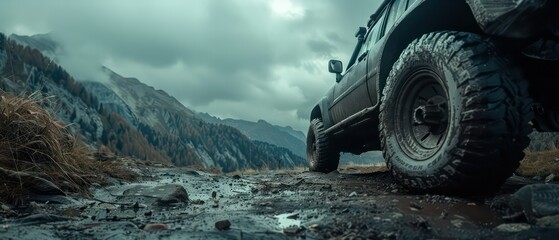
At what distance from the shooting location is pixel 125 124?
8375 cm

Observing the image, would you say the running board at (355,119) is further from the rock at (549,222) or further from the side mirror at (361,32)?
the rock at (549,222)

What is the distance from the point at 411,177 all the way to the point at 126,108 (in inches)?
6870

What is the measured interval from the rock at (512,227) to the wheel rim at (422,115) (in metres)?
0.78

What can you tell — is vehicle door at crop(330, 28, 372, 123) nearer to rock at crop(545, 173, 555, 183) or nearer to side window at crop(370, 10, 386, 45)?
side window at crop(370, 10, 386, 45)

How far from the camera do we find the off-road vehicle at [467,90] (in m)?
2.16

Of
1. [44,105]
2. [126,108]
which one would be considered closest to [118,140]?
[44,105]

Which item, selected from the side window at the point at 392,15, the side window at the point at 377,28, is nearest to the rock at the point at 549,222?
the side window at the point at 392,15

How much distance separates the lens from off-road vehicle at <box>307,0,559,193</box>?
2.16 metres

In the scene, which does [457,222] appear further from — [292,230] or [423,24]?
[423,24]

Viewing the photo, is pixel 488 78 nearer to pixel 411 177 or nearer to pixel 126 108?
pixel 411 177

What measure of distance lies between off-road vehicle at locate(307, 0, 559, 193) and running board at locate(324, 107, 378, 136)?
1.22 ft

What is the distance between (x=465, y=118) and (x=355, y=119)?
2.16 meters

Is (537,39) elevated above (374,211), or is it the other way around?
(537,39)

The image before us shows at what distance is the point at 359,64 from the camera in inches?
183
